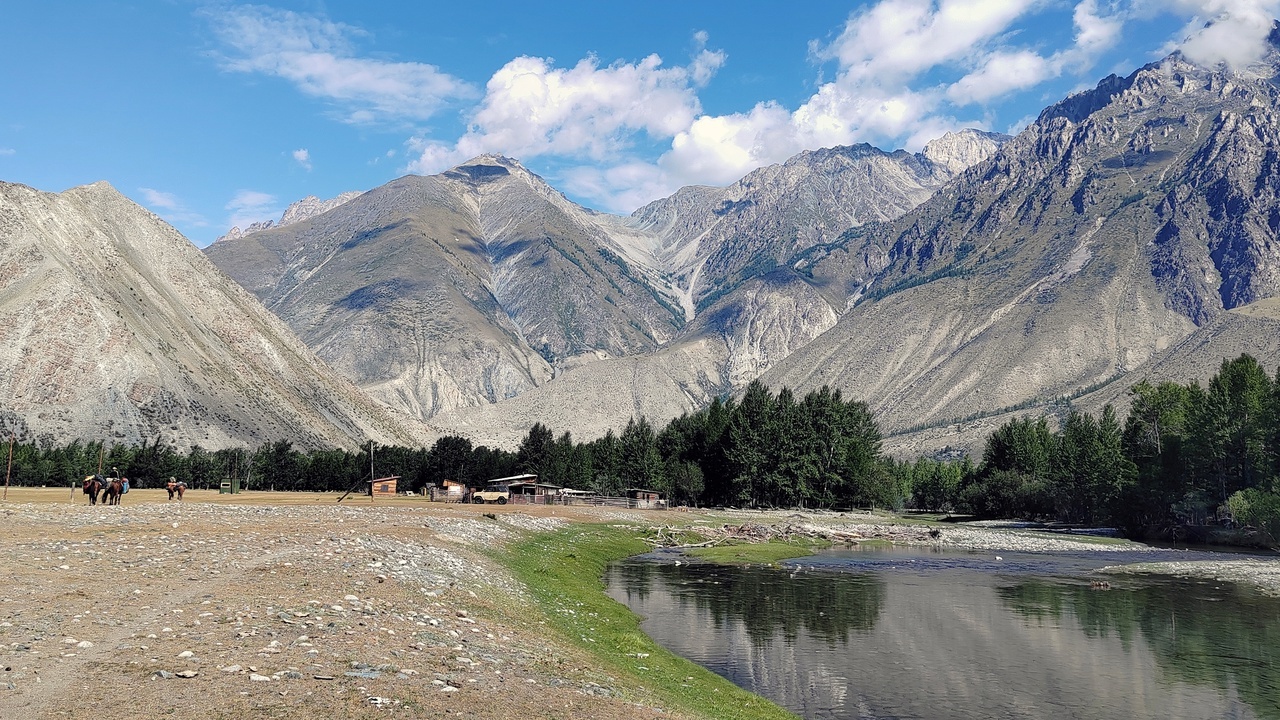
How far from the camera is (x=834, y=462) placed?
152375mm

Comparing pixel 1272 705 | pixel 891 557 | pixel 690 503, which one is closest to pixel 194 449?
pixel 690 503

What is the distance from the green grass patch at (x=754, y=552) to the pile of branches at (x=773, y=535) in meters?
3.29

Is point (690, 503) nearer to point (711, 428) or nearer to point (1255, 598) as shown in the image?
point (711, 428)

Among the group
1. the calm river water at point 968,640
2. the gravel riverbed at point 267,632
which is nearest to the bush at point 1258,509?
the calm river water at point 968,640

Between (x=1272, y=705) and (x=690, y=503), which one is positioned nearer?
(x=1272, y=705)

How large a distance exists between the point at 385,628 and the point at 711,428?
473ft

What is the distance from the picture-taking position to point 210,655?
18.5 m

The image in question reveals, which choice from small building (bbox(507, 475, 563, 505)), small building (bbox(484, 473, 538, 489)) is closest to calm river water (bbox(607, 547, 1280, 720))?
small building (bbox(507, 475, 563, 505))

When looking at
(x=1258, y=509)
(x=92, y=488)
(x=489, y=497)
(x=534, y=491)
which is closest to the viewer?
(x=92, y=488)

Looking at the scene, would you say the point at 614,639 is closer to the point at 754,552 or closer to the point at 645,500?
the point at 754,552

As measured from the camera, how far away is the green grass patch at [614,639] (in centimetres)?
2381

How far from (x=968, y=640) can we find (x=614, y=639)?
17.3 metres

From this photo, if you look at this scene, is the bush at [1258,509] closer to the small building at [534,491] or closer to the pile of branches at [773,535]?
the pile of branches at [773,535]

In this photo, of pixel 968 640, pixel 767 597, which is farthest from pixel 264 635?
pixel 767 597
